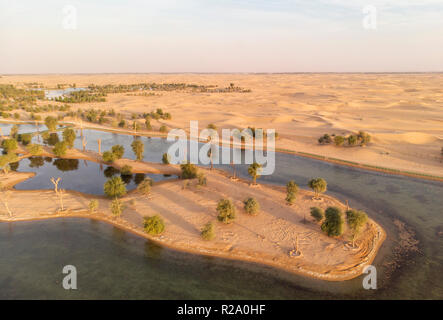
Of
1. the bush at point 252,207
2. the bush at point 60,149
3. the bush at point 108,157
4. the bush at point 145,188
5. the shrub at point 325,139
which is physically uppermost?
the shrub at point 325,139

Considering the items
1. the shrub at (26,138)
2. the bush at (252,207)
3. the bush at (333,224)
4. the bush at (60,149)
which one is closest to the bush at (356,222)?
the bush at (333,224)

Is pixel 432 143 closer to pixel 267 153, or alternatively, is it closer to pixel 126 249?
pixel 267 153

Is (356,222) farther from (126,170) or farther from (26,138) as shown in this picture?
(26,138)

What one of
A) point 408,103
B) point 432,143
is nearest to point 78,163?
A: point 432,143

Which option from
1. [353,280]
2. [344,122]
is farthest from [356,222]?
[344,122]

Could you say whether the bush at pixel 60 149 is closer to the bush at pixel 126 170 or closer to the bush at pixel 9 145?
the bush at pixel 9 145

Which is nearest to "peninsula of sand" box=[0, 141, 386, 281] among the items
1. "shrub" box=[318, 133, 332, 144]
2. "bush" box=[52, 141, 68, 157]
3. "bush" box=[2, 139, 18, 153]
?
"bush" box=[52, 141, 68, 157]

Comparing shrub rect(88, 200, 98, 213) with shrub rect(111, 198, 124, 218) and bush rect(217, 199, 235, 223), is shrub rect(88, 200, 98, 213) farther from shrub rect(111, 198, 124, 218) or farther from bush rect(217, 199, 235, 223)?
bush rect(217, 199, 235, 223)
